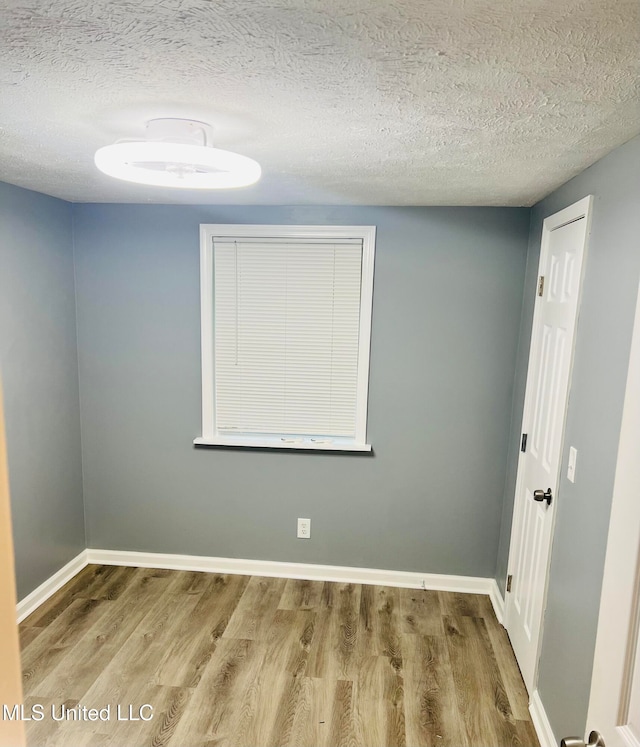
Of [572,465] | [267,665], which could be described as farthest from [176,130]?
[267,665]

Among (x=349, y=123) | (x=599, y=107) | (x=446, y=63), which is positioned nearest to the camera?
(x=446, y=63)

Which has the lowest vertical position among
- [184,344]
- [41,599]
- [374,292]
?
[41,599]

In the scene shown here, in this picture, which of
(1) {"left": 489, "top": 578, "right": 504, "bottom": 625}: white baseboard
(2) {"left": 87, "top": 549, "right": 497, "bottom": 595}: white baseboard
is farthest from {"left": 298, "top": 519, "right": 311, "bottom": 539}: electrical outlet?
(1) {"left": 489, "top": 578, "right": 504, "bottom": 625}: white baseboard

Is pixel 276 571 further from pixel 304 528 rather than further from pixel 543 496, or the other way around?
pixel 543 496

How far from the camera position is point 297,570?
3135 mm

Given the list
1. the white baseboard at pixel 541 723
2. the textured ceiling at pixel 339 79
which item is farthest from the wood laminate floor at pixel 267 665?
the textured ceiling at pixel 339 79

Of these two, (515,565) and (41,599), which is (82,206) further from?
(515,565)

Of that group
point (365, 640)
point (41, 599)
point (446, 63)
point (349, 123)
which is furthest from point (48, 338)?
point (446, 63)

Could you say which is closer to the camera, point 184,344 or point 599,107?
point 599,107

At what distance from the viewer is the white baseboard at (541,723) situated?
1.91m

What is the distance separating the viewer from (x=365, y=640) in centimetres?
256

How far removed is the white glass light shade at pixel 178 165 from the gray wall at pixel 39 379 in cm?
119

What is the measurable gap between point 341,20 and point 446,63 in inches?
10.7

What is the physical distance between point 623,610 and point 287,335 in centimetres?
223
